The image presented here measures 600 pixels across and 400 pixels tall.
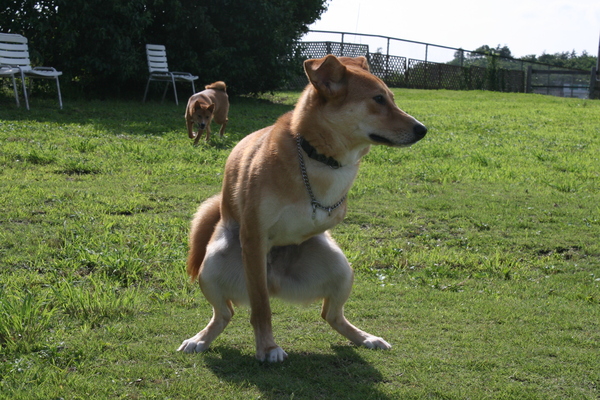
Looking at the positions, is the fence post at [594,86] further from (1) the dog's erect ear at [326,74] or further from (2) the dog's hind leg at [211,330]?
(2) the dog's hind leg at [211,330]

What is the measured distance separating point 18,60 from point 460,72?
21.2 m

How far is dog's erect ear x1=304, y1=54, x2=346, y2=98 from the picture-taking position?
3070 mm

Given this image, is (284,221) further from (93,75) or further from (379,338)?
(93,75)

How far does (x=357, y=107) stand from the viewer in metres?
3.12

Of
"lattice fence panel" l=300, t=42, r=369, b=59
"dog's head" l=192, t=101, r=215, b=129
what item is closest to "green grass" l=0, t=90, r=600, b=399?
"dog's head" l=192, t=101, r=215, b=129

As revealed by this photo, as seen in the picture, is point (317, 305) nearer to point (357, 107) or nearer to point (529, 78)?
point (357, 107)

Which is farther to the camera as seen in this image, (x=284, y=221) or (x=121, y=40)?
(x=121, y=40)

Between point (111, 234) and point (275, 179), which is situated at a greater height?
point (275, 179)

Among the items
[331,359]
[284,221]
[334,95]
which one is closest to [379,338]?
[331,359]

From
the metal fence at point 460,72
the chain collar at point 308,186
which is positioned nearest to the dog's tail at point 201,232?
the chain collar at point 308,186

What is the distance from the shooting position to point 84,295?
12.2 feet

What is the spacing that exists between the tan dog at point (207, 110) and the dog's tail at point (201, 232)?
625 cm

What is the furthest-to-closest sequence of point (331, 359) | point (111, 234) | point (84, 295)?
point (111, 234)
point (84, 295)
point (331, 359)

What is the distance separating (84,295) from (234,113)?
34.6ft
